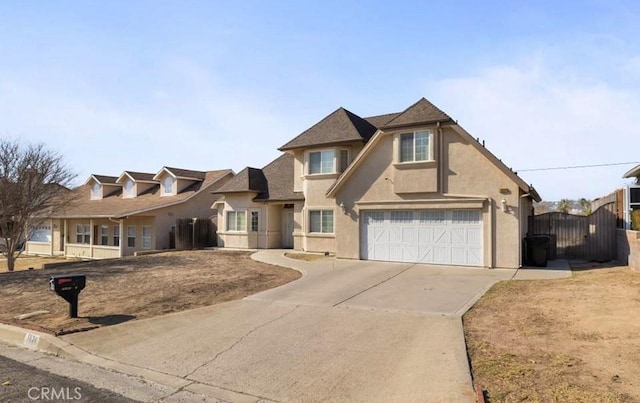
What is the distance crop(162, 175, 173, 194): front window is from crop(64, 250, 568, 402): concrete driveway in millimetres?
22667

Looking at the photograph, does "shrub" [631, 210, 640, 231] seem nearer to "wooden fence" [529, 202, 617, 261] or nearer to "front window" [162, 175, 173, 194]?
"wooden fence" [529, 202, 617, 261]

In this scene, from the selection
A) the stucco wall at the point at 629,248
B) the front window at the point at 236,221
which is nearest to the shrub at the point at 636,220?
the stucco wall at the point at 629,248

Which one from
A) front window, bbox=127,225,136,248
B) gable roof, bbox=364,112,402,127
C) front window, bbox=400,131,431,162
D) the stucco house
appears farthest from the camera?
front window, bbox=127,225,136,248

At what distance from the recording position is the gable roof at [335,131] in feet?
71.4

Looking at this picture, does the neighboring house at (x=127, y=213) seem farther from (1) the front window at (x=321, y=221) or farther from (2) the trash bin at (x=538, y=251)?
(2) the trash bin at (x=538, y=251)

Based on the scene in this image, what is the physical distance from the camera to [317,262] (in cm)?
1828

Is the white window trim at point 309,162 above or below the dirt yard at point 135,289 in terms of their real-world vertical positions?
above

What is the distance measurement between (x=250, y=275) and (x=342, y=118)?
39.0ft

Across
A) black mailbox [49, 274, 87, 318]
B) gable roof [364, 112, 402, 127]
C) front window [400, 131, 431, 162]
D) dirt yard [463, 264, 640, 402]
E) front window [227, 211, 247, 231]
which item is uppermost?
gable roof [364, 112, 402, 127]

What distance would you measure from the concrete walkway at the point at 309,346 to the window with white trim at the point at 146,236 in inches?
802

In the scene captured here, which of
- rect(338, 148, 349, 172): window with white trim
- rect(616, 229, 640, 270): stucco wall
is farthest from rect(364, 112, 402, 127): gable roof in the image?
rect(616, 229, 640, 270): stucco wall

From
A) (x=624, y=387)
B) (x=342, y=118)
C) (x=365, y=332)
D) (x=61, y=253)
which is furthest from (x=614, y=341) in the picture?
(x=61, y=253)

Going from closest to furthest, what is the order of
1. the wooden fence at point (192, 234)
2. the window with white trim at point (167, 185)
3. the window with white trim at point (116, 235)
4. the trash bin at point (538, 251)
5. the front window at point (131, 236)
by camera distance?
the trash bin at point (538, 251) → the wooden fence at point (192, 234) → the front window at point (131, 236) → the window with white trim at point (167, 185) → the window with white trim at point (116, 235)

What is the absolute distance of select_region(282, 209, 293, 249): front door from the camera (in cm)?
2598
